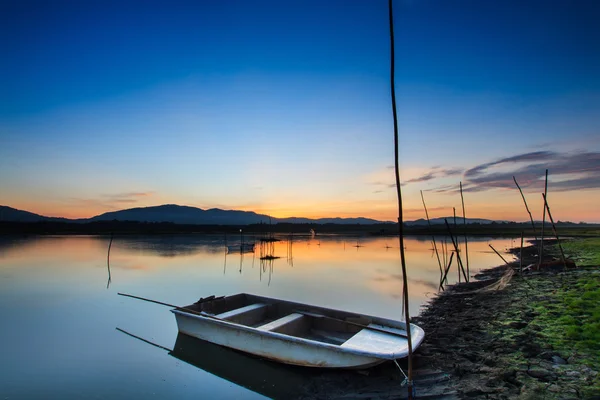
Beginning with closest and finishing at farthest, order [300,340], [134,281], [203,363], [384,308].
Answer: [300,340], [203,363], [384,308], [134,281]

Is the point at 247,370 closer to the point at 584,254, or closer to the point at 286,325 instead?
the point at 286,325

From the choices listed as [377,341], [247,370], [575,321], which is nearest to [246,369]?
[247,370]

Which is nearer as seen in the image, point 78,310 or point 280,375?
point 280,375

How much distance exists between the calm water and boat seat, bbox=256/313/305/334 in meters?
0.71

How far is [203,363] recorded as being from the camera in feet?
24.4

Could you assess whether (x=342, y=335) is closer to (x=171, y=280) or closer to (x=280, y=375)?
(x=280, y=375)

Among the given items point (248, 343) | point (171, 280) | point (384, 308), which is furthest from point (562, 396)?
point (171, 280)

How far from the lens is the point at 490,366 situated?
18.2ft

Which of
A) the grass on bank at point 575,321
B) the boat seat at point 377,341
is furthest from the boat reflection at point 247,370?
the grass on bank at point 575,321

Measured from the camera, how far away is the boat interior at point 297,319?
7.31 metres

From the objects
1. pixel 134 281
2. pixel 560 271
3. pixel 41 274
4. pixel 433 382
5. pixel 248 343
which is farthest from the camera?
pixel 41 274

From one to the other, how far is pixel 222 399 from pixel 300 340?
1.74m

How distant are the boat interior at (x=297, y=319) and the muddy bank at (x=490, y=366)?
2.78ft

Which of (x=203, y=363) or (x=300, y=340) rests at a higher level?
(x=300, y=340)
